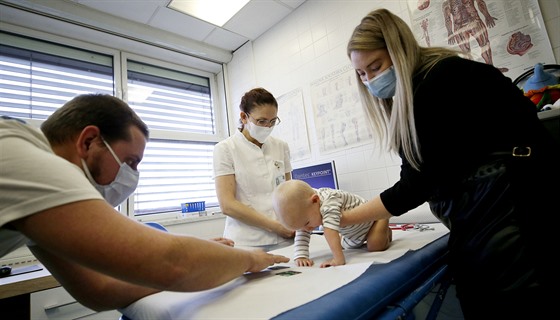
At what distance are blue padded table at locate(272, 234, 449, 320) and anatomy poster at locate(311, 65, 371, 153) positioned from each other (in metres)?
1.67

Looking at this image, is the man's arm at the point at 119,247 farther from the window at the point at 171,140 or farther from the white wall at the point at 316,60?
the window at the point at 171,140

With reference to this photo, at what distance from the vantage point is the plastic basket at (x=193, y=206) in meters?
3.38

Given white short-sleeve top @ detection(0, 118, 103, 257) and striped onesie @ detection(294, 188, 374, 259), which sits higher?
white short-sleeve top @ detection(0, 118, 103, 257)

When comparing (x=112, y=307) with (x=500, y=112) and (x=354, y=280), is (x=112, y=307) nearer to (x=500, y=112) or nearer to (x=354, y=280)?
(x=354, y=280)

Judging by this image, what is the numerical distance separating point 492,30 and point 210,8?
257 cm

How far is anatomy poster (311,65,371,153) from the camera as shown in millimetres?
2584

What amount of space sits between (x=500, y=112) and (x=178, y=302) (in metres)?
0.95

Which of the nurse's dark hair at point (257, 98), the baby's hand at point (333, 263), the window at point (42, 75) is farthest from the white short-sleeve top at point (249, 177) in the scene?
the window at point (42, 75)

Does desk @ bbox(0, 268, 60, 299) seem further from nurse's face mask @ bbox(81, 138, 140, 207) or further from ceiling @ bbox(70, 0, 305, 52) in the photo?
ceiling @ bbox(70, 0, 305, 52)

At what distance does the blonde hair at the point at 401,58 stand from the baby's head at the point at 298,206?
1.25 ft

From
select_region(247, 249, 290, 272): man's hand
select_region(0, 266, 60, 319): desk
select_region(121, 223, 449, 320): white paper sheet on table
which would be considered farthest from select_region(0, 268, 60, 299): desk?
select_region(247, 249, 290, 272): man's hand

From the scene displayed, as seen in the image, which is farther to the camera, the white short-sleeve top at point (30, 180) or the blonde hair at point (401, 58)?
the blonde hair at point (401, 58)

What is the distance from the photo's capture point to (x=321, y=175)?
250 cm

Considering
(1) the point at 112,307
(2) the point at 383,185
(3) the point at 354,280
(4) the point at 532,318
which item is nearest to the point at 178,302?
(1) the point at 112,307
